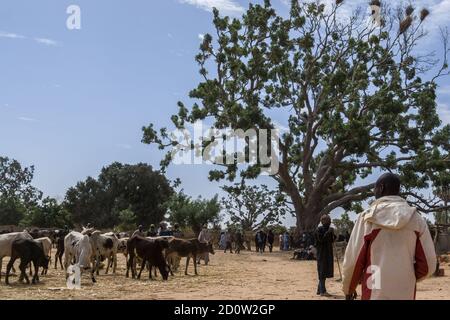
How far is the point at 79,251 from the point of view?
16.4m

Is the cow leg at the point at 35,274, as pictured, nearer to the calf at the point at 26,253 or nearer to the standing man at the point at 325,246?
the calf at the point at 26,253

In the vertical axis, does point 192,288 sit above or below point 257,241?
below

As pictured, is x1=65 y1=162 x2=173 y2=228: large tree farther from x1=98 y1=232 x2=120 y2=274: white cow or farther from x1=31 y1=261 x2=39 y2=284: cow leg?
x1=31 y1=261 x2=39 y2=284: cow leg

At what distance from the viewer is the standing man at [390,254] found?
4477 mm

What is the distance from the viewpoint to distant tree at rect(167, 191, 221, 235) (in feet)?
167

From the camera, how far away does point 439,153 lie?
35188mm

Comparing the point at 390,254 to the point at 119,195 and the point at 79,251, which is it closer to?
the point at 79,251

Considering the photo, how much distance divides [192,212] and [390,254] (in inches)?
1846

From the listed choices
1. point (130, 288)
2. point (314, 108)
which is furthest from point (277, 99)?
point (130, 288)

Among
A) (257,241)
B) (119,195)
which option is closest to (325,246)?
(257,241)

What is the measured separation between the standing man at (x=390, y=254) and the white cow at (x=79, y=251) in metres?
11.9

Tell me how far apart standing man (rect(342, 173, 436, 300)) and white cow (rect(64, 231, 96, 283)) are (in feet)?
39.0
